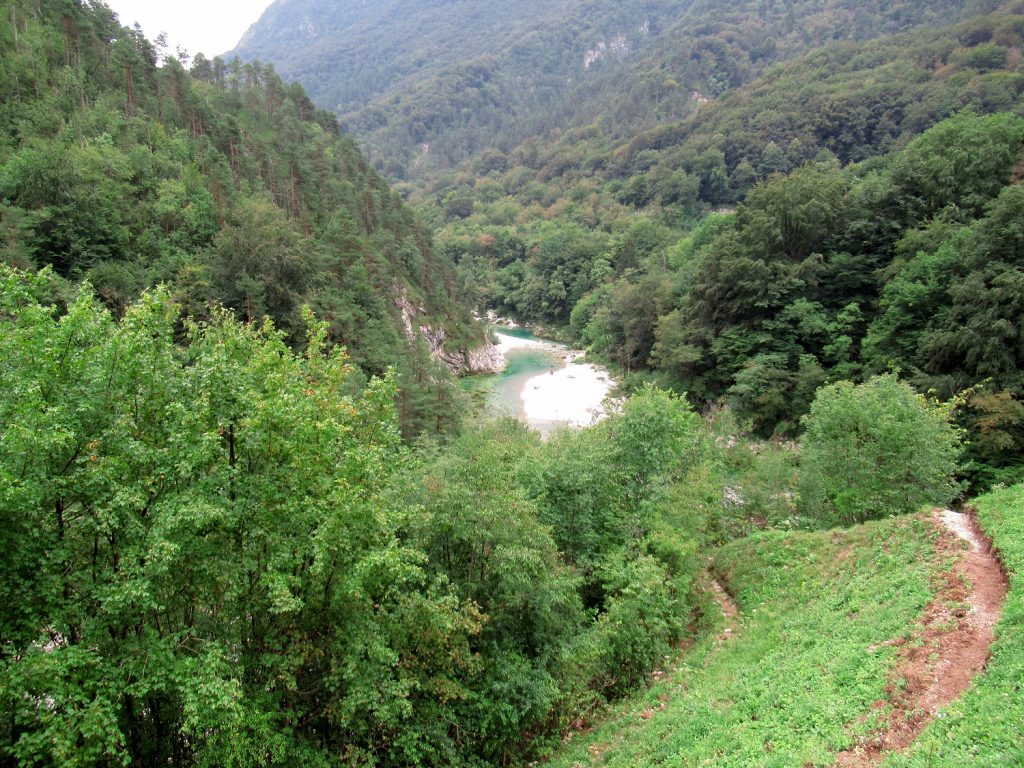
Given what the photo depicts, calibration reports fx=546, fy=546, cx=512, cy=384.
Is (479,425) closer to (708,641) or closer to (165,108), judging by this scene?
(708,641)

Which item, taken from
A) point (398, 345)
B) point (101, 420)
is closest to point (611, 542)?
point (101, 420)

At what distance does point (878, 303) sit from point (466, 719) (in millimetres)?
45671

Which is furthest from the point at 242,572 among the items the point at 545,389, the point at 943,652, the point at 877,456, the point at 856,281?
the point at 545,389

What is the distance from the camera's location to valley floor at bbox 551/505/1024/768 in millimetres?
9273

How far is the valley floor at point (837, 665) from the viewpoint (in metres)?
9.27

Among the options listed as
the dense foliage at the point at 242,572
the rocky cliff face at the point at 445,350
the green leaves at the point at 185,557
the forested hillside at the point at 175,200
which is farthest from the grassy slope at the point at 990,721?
the rocky cliff face at the point at 445,350

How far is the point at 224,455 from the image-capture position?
10125 mm

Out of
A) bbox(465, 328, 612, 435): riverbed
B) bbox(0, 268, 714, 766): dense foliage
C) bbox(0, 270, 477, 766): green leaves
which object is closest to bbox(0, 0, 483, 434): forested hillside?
bbox(465, 328, 612, 435): riverbed

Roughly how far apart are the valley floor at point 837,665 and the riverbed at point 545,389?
94.2 feet

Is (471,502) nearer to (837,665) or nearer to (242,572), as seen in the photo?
(242,572)

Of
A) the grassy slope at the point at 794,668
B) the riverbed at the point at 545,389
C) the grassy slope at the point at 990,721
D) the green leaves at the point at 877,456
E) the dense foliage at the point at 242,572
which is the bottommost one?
the riverbed at the point at 545,389

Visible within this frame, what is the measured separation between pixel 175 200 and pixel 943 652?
56227 millimetres

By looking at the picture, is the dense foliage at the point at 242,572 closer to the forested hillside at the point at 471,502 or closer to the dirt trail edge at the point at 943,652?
the forested hillside at the point at 471,502

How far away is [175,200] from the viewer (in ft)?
154
